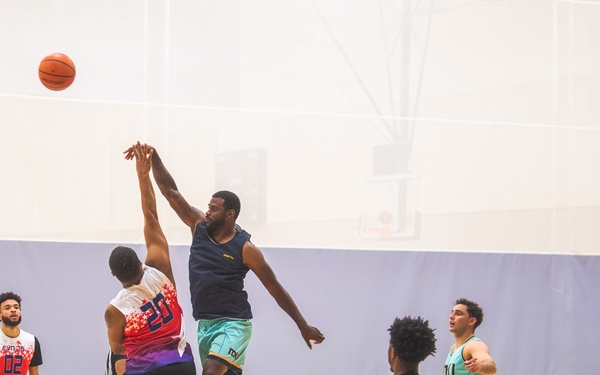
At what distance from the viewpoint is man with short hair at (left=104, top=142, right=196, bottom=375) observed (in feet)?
17.7

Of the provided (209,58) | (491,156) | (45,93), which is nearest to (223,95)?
(209,58)

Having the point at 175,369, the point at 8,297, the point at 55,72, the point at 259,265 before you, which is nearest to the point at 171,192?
the point at 259,265

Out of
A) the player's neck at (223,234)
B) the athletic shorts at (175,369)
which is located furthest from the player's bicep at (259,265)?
the athletic shorts at (175,369)

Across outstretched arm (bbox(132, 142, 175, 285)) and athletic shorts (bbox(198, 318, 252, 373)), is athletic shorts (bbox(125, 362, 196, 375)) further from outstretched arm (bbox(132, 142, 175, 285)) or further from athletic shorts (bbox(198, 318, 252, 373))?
outstretched arm (bbox(132, 142, 175, 285))

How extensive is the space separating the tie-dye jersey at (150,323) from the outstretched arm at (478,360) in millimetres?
2109

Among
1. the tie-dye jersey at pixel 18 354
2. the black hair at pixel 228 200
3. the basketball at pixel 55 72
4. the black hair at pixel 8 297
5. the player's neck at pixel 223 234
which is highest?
the basketball at pixel 55 72

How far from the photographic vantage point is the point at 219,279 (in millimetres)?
6109

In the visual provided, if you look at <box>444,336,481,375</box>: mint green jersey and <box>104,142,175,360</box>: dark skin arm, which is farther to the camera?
<box>444,336,481,375</box>: mint green jersey

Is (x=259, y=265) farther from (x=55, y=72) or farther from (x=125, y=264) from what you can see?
(x=55, y=72)

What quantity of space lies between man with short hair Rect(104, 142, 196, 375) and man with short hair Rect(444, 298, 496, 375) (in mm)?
2107

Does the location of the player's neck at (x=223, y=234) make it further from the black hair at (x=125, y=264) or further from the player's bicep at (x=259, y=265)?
the black hair at (x=125, y=264)

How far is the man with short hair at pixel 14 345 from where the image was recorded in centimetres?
771

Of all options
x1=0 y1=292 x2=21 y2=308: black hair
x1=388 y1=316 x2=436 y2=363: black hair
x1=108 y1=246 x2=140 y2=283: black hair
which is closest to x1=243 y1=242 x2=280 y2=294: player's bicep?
x1=108 y1=246 x2=140 y2=283: black hair

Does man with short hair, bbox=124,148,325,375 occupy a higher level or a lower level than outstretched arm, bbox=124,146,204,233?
lower
